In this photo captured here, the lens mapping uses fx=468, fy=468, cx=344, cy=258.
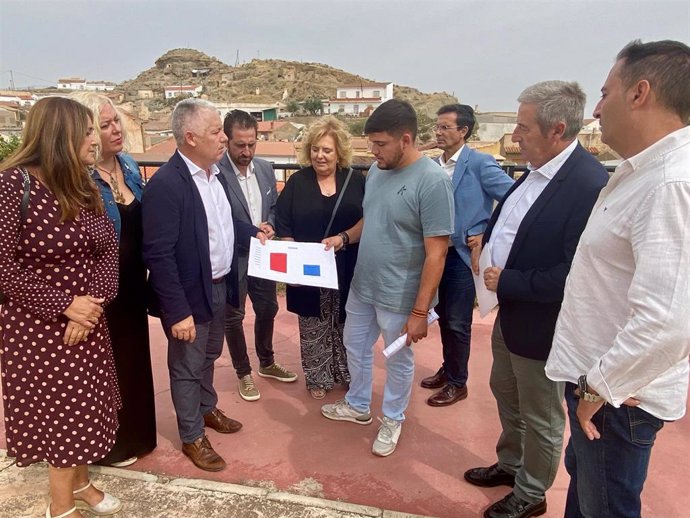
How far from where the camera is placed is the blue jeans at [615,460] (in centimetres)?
134

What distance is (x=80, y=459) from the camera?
1959 mm

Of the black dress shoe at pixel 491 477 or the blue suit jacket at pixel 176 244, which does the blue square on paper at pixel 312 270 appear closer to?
the blue suit jacket at pixel 176 244

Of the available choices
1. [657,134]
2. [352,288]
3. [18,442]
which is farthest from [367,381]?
[657,134]

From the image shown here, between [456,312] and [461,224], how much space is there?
0.58 meters

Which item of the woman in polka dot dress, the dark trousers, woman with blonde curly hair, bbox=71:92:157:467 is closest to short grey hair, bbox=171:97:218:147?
woman with blonde curly hair, bbox=71:92:157:467

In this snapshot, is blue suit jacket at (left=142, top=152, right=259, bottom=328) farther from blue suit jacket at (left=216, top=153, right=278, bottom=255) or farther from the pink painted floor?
the pink painted floor

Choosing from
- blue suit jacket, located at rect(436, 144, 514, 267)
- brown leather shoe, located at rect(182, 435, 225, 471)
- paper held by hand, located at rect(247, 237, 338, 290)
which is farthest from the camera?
blue suit jacket, located at rect(436, 144, 514, 267)

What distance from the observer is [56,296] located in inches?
69.8

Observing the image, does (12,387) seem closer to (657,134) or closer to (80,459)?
(80,459)

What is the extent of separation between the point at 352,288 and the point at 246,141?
3.80 feet

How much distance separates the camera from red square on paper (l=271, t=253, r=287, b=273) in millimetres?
2770

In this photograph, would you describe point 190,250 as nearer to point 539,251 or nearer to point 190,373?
point 190,373

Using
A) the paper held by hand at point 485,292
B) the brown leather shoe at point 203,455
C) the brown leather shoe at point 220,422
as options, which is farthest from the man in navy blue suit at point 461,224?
the brown leather shoe at point 203,455

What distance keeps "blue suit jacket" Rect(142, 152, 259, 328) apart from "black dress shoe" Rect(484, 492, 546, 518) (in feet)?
5.52
